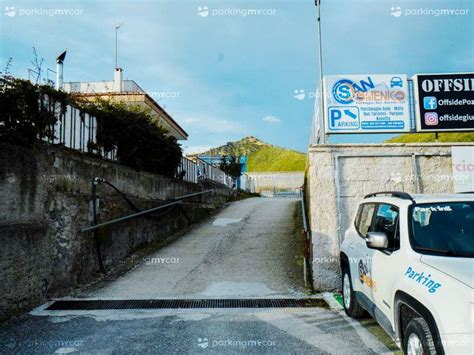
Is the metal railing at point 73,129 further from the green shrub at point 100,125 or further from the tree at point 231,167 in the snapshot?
the tree at point 231,167

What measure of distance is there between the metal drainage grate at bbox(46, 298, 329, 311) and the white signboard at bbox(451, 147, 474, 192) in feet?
11.6

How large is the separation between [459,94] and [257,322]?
6.14 m

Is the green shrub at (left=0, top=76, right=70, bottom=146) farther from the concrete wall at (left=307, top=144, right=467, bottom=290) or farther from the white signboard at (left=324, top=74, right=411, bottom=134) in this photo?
the white signboard at (left=324, top=74, right=411, bottom=134)

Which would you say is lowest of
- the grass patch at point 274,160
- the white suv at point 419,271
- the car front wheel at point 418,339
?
the car front wheel at point 418,339

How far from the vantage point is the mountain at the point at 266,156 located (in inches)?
3585

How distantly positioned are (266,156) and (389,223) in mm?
105898

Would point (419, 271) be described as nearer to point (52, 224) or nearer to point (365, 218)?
point (365, 218)

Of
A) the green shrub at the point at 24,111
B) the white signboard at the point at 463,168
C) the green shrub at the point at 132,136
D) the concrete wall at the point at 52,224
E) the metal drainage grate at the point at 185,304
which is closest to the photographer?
the concrete wall at the point at 52,224

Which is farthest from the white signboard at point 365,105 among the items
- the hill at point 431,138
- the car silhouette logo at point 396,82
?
the hill at point 431,138

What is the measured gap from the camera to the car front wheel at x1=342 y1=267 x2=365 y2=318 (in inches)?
205

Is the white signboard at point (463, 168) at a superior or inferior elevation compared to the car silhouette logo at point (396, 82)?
inferior

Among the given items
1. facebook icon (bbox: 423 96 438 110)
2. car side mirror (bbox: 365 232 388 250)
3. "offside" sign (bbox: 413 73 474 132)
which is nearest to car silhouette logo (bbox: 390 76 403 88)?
"offside" sign (bbox: 413 73 474 132)

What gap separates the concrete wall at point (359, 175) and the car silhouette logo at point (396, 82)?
4.22 ft

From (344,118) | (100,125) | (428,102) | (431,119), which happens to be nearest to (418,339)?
(344,118)
